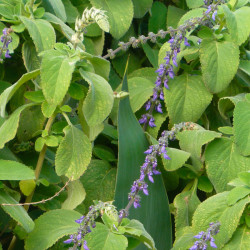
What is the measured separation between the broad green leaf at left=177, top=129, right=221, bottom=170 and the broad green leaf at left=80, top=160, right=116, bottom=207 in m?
0.25

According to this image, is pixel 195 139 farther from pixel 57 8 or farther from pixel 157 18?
pixel 157 18

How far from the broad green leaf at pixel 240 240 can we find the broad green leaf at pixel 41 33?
2.24 ft

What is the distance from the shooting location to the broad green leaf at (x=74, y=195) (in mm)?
1632

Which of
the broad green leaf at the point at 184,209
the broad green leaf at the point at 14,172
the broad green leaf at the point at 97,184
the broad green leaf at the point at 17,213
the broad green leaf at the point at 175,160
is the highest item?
the broad green leaf at the point at 14,172

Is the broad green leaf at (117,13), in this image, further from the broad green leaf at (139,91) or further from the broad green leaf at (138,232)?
the broad green leaf at (138,232)

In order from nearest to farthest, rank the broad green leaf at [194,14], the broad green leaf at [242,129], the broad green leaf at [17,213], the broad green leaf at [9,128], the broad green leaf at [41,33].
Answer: the broad green leaf at [17,213]
the broad green leaf at [9,128]
the broad green leaf at [41,33]
the broad green leaf at [242,129]
the broad green leaf at [194,14]

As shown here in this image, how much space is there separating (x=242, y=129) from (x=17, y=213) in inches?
26.8

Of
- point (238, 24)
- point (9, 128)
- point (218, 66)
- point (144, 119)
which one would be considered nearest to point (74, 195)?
point (9, 128)

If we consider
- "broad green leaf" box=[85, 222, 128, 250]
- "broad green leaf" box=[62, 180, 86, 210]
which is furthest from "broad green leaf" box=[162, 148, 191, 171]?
"broad green leaf" box=[85, 222, 128, 250]

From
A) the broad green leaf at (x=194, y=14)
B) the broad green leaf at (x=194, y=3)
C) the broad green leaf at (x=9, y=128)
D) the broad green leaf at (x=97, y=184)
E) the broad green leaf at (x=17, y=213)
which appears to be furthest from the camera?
the broad green leaf at (x=194, y=3)

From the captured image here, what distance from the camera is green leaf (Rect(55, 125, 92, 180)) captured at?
1534mm

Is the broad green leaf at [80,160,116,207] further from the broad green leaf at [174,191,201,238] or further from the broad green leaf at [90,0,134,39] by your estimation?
the broad green leaf at [90,0,134,39]

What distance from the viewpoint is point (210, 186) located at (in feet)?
6.11

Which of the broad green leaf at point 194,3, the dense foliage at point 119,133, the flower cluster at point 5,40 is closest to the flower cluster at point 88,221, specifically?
the dense foliage at point 119,133
